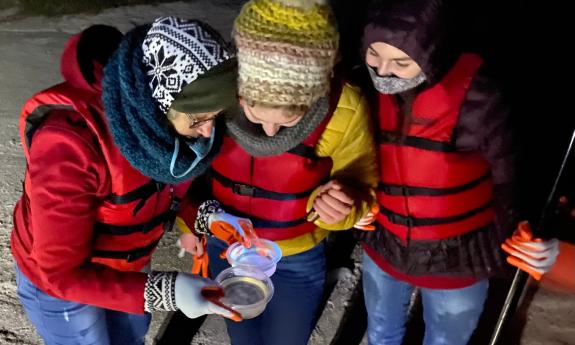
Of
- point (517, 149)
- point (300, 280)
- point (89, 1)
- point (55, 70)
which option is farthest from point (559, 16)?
point (89, 1)

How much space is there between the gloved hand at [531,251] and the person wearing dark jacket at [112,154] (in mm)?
1130

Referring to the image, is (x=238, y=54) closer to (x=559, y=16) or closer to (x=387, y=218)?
(x=387, y=218)

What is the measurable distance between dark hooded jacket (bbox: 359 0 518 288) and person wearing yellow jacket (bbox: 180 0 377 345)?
26 centimetres

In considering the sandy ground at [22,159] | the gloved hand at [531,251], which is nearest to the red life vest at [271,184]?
the gloved hand at [531,251]

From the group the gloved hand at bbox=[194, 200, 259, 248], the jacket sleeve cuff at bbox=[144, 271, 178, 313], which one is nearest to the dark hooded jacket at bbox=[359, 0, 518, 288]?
the gloved hand at bbox=[194, 200, 259, 248]

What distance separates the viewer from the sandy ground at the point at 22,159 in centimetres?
Answer: 367

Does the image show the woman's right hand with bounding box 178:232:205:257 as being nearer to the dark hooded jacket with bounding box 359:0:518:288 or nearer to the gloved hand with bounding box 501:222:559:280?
the dark hooded jacket with bounding box 359:0:518:288

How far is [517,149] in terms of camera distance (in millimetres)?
2336

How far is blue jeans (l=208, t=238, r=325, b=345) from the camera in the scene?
2.59 m

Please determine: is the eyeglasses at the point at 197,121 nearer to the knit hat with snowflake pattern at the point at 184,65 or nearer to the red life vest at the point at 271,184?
the knit hat with snowflake pattern at the point at 184,65

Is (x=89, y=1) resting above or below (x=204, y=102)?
below

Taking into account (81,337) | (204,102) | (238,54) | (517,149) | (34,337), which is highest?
(238,54)

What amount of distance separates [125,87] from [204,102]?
0.24 m

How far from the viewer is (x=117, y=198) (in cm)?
211
